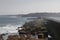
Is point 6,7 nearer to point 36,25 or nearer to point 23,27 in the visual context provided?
point 23,27

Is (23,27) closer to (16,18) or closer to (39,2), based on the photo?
(16,18)

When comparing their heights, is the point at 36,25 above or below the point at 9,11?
below

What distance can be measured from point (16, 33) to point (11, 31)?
88mm

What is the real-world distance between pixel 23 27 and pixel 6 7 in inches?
17.0

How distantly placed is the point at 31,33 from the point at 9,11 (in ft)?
1.67

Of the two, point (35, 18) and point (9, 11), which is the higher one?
point (9, 11)

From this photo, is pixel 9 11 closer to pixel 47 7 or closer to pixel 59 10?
pixel 47 7

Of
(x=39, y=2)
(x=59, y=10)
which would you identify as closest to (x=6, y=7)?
(x=39, y=2)

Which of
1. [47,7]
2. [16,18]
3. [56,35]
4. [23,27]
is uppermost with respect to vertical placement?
[47,7]

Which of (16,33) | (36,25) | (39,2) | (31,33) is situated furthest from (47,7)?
(16,33)

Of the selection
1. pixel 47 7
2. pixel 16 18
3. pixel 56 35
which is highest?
pixel 47 7

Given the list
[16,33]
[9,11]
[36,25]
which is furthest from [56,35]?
[9,11]

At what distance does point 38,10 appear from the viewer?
223 centimetres

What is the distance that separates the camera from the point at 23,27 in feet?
7.26
